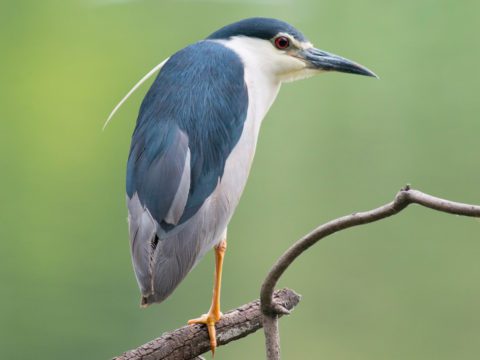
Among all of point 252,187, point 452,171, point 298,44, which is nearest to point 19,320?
point 252,187

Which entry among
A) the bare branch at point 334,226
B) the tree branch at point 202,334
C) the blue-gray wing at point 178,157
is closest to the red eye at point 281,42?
the blue-gray wing at point 178,157

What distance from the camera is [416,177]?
662cm

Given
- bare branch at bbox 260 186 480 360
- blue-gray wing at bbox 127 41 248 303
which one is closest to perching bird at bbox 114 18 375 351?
blue-gray wing at bbox 127 41 248 303

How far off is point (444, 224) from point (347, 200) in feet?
3.14

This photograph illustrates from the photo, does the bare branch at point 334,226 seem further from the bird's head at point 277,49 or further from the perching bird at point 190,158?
the bird's head at point 277,49

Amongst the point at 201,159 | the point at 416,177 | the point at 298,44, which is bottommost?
the point at 416,177

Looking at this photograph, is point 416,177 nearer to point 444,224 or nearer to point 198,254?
point 444,224

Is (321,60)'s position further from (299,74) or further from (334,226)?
(334,226)

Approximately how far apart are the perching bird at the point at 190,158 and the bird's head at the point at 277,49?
0.9 inches

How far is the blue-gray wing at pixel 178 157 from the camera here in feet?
4.89

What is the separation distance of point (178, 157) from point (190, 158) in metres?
0.02

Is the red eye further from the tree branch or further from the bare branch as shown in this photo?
the bare branch

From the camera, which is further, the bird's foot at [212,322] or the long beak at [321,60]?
the long beak at [321,60]

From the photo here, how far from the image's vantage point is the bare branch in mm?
1074
